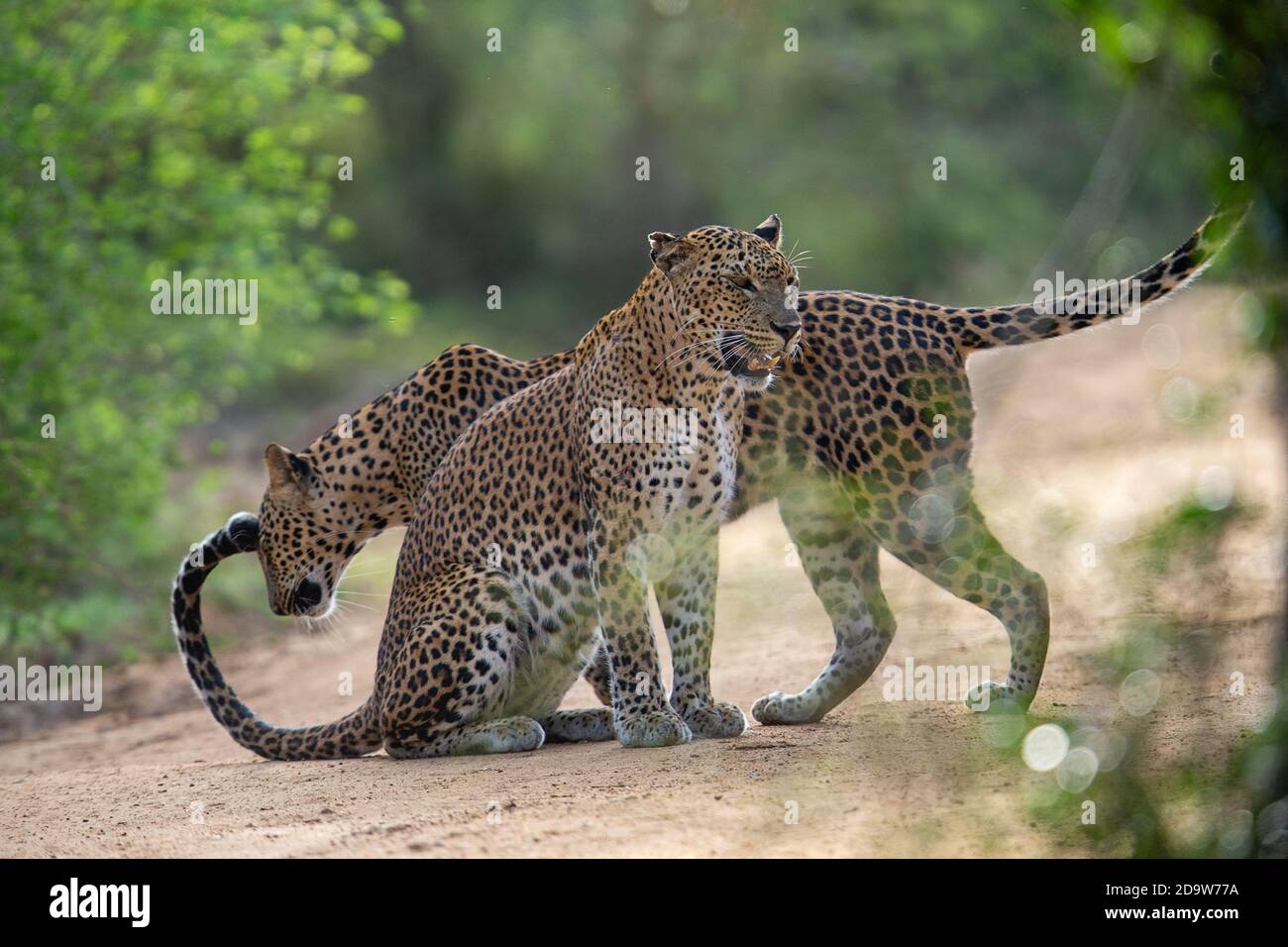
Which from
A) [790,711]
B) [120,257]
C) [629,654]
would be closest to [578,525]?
[629,654]

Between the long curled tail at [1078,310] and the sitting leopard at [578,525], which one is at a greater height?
the long curled tail at [1078,310]

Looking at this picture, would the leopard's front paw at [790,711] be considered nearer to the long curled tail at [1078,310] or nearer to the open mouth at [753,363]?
the open mouth at [753,363]

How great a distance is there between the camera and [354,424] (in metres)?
7.75

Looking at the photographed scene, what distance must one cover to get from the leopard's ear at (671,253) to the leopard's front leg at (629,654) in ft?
3.74

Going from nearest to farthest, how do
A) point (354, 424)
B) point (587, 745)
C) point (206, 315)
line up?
1. point (587, 745)
2. point (354, 424)
3. point (206, 315)

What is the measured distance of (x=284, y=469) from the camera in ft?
24.2

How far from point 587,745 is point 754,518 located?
879cm

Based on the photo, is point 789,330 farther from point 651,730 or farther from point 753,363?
point 651,730

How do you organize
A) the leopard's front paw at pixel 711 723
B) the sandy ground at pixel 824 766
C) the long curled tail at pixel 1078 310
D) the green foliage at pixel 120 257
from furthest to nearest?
1. the green foliage at pixel 120 257
2. the leopard's front paw at pixel 711 723
3. the long curled tail at pixel 1078 310
4. the sandy ground at pixel 824 766

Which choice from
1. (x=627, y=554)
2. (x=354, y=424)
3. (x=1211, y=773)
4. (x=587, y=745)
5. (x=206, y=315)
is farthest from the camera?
(x=206, y=315)

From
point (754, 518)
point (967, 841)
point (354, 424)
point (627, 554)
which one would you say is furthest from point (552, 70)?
point (967, 841)

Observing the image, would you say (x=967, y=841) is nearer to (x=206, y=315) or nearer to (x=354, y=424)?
(x=354, y=424)

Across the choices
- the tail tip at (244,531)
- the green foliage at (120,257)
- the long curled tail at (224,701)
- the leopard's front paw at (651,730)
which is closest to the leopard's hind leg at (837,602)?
the leopard's front paw at (651,730)

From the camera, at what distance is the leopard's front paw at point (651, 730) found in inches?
248
